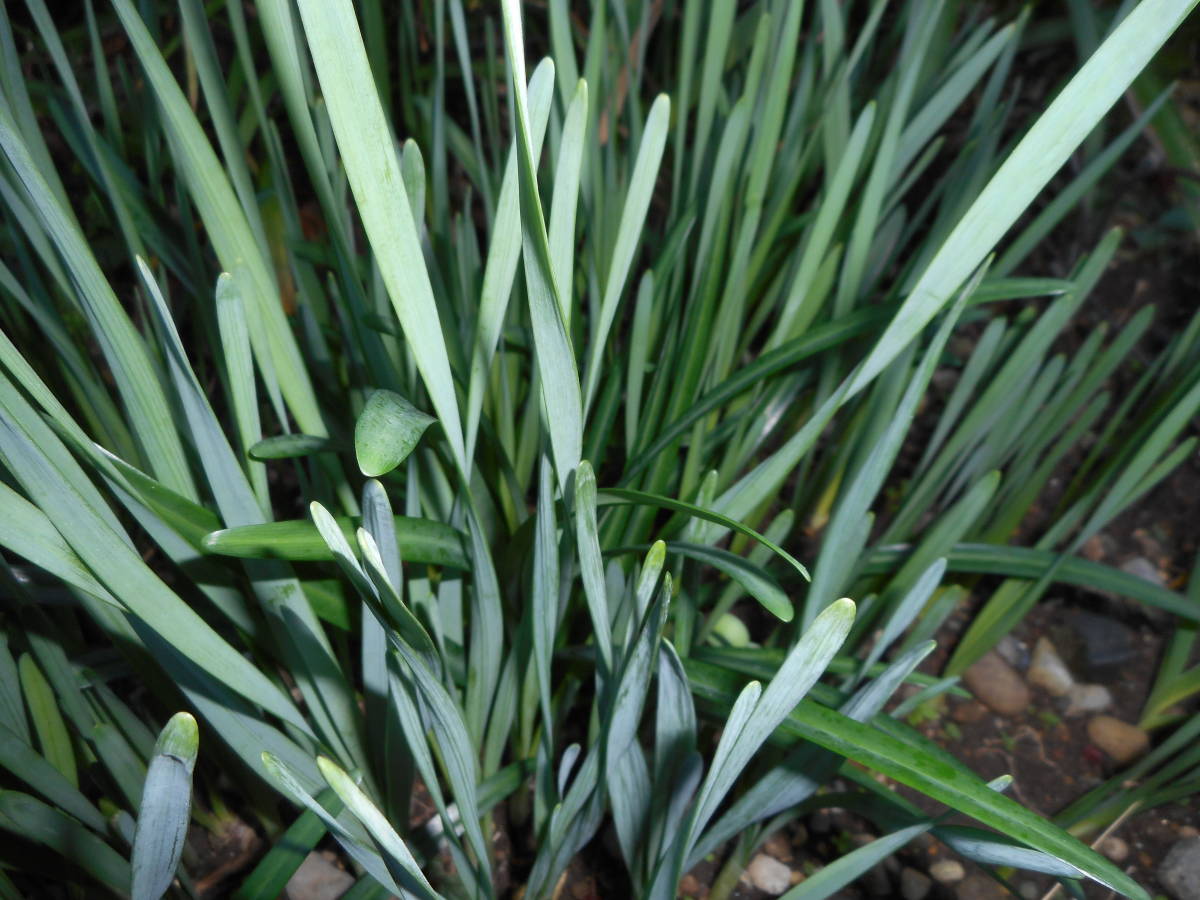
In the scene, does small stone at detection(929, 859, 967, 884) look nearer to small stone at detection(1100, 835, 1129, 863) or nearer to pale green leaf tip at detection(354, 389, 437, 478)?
small stone at detection(1100, 835, 1129, 863)

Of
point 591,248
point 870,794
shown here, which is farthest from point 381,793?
point 591,248

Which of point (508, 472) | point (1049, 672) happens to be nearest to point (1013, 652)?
point (1049, 672)

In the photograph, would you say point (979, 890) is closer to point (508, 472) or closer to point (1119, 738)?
point (1119, 738)

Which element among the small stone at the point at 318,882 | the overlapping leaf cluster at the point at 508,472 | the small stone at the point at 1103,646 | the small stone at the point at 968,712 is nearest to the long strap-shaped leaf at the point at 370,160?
the overlapping leaf cluster at the point at 508,472

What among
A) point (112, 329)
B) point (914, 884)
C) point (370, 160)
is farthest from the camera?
point (914, 884)

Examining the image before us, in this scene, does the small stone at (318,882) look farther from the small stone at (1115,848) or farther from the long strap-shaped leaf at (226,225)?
the small stone at (1115,848)
